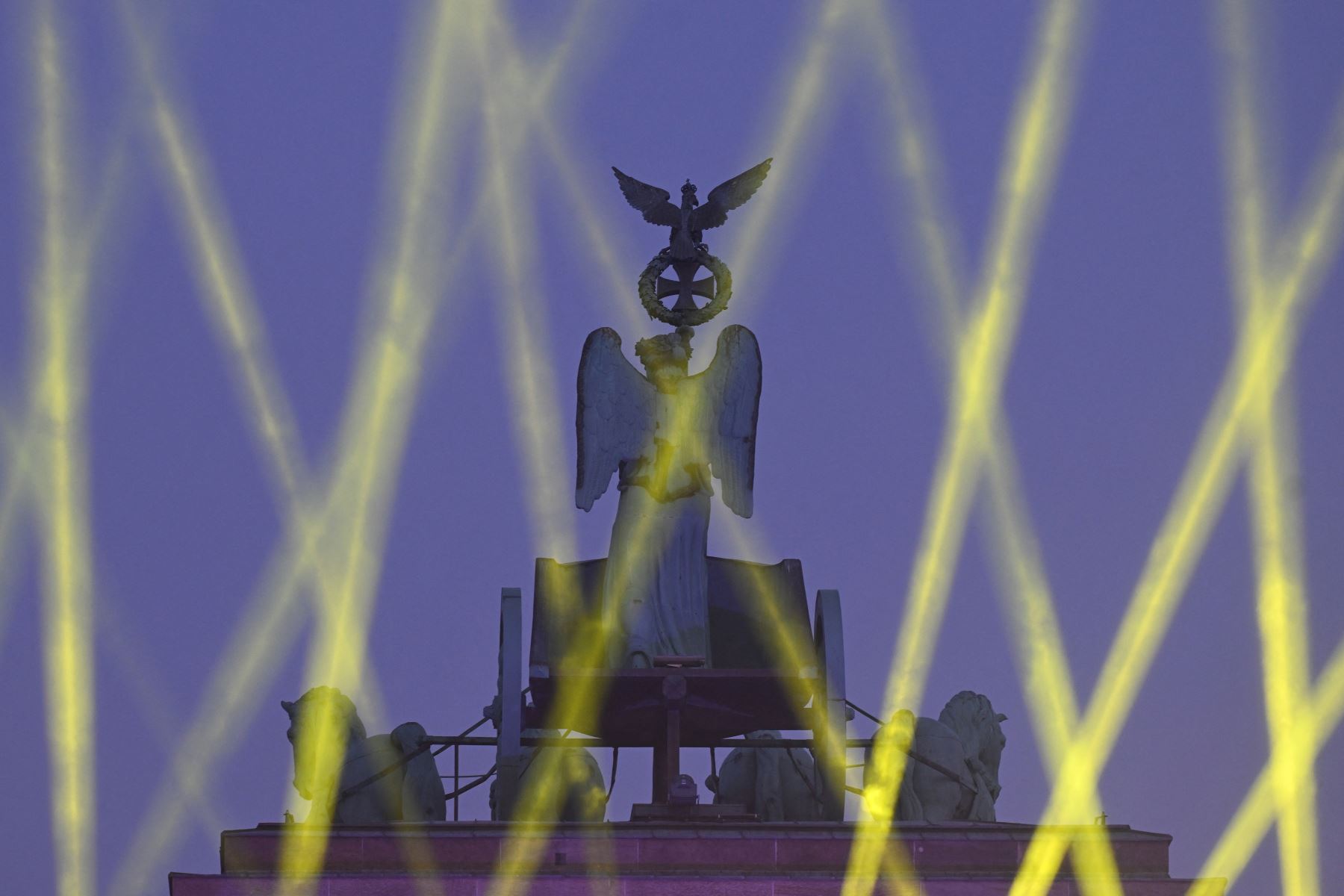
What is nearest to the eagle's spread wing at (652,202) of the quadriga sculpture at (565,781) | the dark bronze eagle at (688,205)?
the dark bronze eagle at (688,205)

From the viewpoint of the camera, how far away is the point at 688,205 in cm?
3195

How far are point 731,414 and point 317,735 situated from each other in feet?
14.2

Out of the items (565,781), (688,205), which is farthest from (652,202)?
(565,781)

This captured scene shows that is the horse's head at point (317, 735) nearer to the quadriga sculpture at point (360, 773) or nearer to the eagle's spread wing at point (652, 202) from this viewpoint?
the quadriga sculpture at point (360, 773)

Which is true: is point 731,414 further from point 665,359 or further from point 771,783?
point 771,783

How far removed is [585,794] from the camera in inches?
1241

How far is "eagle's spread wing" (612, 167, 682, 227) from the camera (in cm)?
3194

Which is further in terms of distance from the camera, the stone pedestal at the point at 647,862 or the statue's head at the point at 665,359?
the statue's head at the point at 665,359

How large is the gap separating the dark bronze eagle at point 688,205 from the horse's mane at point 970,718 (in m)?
4.57

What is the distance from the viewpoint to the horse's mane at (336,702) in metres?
30.7

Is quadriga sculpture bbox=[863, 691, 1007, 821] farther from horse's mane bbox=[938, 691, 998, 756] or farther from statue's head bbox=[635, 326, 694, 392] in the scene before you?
statue's head bbox=[635, 326, 694, 392]

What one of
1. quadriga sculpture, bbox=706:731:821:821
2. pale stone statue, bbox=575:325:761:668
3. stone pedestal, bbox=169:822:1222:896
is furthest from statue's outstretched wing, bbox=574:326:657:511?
stone pedestal, bbox=169:822:1222:896

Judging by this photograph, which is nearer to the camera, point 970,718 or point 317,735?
point 317,735

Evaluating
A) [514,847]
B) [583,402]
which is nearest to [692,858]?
[514,847]
